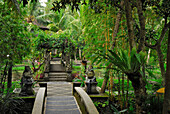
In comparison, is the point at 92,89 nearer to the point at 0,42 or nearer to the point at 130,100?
the point at 130,100

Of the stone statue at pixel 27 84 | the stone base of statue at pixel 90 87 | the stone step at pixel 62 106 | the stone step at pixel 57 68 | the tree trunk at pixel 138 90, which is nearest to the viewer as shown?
the tree trunk at pixel 138 90

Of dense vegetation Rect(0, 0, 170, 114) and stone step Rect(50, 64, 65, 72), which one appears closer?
dense vegetation Rect(0, 0, 170, 114)

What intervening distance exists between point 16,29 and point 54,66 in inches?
263

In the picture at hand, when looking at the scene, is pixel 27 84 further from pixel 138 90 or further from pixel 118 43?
pixel 138 90

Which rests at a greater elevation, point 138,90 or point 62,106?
point 138,90

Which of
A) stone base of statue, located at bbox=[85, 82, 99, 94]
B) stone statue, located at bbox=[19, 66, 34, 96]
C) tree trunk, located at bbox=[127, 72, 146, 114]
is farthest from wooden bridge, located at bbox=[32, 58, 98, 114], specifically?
tree trunk, located at bbox=[127, 72, 146, 114]

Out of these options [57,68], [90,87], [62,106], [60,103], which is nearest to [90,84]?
[90,87]

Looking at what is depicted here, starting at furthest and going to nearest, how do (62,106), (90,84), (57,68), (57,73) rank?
(57,68), (57,73), (90,84), (62,106)

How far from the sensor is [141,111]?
8.30 feet

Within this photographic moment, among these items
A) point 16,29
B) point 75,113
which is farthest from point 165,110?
point 16,29

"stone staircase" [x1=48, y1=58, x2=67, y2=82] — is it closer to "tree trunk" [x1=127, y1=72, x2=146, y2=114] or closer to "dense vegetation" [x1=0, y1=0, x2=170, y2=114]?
"dense vegetation" [x1=0, y1=0, x2=170, y2=114]

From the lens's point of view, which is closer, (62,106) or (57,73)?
(62,106)

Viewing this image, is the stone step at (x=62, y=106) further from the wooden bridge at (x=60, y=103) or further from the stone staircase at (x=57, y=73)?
the stone staircase at (x=57, y=73)

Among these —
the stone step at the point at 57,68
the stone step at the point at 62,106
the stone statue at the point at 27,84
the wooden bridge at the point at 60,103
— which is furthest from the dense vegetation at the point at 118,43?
the stone step at the point at 57,68
